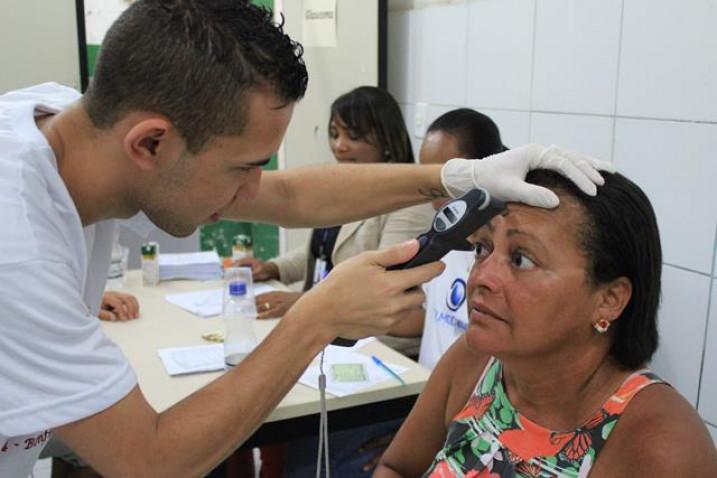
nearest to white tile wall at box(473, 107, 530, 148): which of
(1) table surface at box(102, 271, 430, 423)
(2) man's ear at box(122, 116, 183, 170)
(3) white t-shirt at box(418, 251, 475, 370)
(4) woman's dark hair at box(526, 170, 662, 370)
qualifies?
(3) white t-shirt at box(418, 251, 475, 370)

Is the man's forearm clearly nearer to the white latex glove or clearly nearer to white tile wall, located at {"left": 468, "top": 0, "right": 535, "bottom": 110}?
the white latex glove

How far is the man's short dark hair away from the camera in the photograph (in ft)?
3.47

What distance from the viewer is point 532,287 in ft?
4.27

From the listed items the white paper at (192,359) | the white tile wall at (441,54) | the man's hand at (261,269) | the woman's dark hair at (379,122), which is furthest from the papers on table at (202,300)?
the white tile wall at (441,54)

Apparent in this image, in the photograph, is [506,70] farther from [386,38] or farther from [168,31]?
[168,31]

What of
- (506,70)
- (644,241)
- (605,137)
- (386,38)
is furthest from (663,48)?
(386,38)

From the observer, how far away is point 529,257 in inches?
51.6

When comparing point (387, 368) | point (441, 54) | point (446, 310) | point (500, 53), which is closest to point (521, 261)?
point (387, 368)

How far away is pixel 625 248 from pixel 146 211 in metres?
0.82

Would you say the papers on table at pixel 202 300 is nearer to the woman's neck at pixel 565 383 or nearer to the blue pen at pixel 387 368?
the blue pen at pixel 387 368

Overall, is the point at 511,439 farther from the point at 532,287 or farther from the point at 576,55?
the point at 576,55

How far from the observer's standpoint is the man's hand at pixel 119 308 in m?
2.40

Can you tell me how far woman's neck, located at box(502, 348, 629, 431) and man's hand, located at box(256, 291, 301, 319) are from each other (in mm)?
1222

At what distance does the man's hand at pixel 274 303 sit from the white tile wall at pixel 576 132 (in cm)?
103
